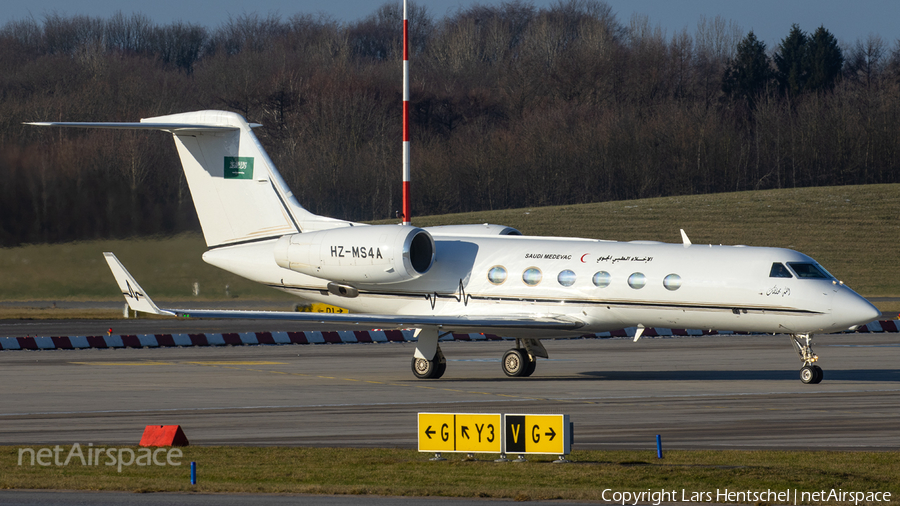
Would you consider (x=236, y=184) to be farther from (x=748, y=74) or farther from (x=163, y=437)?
(x=748, y=74)

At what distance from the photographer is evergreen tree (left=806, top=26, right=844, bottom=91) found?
4414 inches

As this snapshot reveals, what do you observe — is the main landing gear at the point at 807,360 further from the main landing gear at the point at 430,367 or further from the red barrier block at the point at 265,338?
the red barrier block at the point at 265,338

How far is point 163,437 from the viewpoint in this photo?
→ 1455cm

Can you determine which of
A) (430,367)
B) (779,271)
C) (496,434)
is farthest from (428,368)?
(496,434)

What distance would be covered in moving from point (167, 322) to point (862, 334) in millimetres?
26424

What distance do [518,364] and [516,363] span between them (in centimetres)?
6

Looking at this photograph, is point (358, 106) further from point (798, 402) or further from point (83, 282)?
point (798, 402)

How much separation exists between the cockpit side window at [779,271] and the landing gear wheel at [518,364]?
587 centimetres

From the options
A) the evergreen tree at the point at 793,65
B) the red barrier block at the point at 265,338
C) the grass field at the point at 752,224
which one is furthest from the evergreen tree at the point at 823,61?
the red barrier block at the point at 265,338

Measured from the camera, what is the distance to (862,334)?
40.6 meters

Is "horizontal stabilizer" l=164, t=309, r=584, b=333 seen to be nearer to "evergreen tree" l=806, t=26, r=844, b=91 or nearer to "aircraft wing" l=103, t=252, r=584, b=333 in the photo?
"aircraft wing" l=103, t=252, r=584, b=333

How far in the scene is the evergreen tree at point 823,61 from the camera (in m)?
112

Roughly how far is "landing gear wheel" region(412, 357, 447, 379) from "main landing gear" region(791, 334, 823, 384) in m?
7.83

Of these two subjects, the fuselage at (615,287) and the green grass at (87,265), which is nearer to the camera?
the fuselage at (615,287)
